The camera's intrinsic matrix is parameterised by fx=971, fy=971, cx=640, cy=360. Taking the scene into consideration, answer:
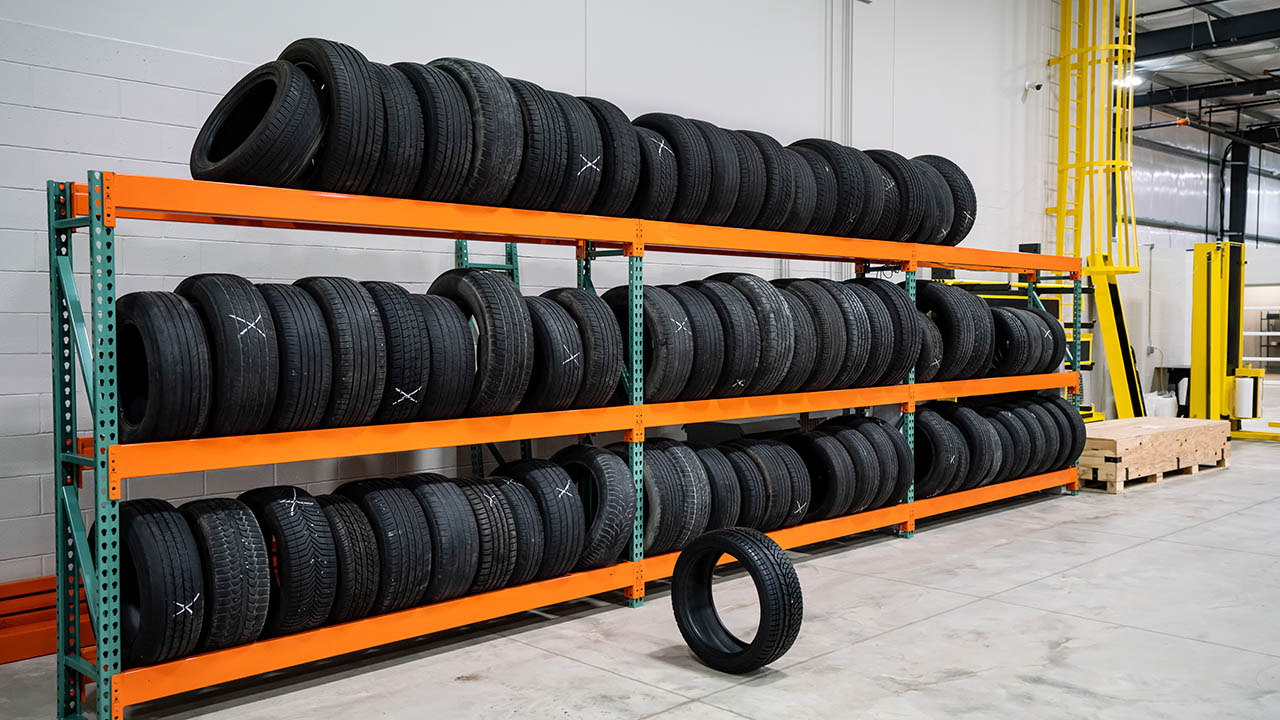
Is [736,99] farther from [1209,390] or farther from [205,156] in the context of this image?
[1209,390]

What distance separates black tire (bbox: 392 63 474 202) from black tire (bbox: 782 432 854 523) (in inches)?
110

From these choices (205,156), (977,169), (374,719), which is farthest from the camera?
(977,169)

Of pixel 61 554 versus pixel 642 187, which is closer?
pixel 61 554

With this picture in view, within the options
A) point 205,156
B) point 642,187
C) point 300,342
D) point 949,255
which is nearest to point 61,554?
point 300,342

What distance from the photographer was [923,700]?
11.6 feet

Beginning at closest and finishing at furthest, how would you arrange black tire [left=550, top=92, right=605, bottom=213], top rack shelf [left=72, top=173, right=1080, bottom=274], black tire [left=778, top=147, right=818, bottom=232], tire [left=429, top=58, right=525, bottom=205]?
1. top rack shelf [left=72, top=173, right=1080, bottom=274]
2. tire [left=429, top=58, right=525, bottom=205]
3. black tire [left=550, top=92, right=605, bottom=213]
4. black tire [left=778, top=147, right=818, bottom=232]

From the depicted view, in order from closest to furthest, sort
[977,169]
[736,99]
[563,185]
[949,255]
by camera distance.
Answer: [563,185]
[949,255]
[736,99]
[977,169]

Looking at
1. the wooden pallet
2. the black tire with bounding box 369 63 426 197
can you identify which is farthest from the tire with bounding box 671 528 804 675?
the wooden pallet

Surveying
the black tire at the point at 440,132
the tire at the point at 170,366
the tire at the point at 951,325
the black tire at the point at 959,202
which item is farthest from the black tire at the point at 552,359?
the black tire at the point at 959,202

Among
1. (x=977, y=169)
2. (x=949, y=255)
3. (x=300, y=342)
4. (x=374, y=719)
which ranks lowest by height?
(x=374, y=719)

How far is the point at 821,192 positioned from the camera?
19.1 ft

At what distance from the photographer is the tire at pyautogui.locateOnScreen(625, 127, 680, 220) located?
4.92 m

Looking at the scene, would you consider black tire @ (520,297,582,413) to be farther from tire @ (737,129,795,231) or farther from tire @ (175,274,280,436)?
tire @ (737,129,795,231)

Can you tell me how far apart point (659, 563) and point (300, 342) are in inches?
87.7
